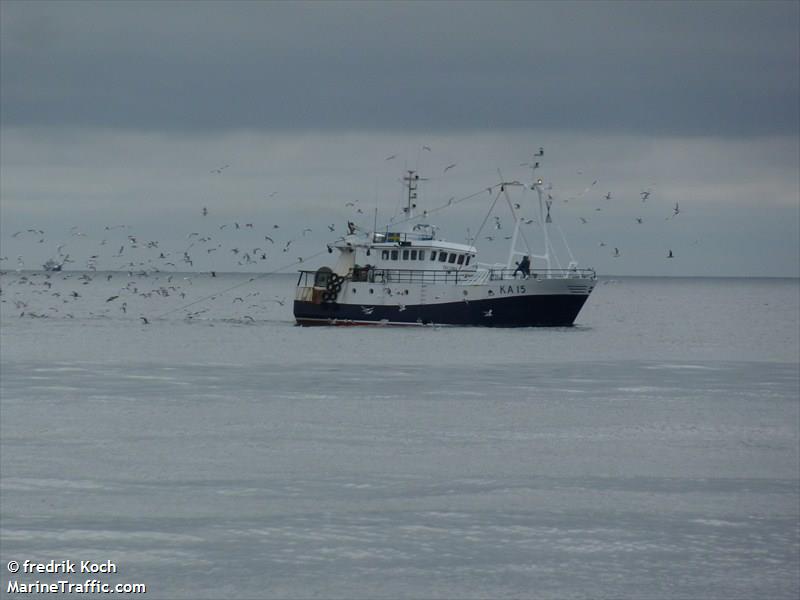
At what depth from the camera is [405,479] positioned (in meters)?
A: 28.1

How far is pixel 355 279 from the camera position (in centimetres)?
8300

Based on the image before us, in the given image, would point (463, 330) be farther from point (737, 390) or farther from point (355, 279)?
point (737, 390)

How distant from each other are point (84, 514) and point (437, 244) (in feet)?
188

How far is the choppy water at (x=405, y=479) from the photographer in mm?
20719

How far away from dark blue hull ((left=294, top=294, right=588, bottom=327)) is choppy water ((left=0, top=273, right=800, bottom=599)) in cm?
2115

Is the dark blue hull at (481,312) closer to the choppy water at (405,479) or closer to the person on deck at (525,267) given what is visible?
the person on deck at (525,267)

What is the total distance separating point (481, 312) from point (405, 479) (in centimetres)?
5240

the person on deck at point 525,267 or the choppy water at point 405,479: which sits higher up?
the person on deck at point 525,267

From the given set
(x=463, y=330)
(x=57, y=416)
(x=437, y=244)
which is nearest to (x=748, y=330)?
(x=463, y=330)

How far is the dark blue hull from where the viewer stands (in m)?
79.9

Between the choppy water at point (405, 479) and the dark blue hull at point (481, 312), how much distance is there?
21147mm

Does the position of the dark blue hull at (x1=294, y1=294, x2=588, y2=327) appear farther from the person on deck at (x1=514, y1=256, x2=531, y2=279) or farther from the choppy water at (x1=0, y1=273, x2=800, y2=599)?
the choppy water at (x1=0, y1=273, x2=800, y2=599)

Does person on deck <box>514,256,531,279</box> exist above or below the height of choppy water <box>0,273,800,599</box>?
above

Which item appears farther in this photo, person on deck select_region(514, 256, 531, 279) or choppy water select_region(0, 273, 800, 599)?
person on deck select_region(514, 256, 531, 279)
